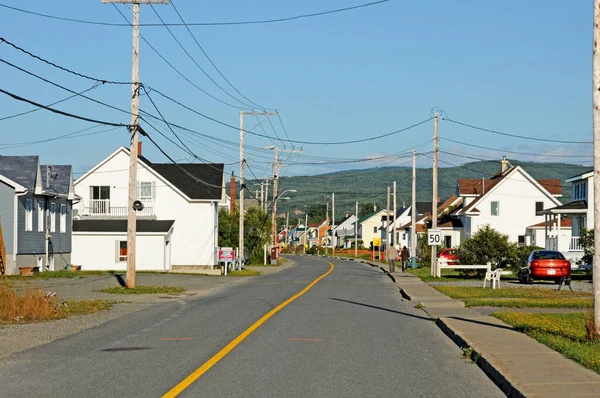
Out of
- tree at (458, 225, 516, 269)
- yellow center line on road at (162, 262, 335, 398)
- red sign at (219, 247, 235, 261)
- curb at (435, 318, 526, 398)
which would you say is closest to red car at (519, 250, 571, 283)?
tree at (458, 225, 516, 269)

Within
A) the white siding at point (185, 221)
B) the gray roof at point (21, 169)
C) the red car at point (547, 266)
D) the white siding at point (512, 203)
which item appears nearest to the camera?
the red car at point (547, 266)

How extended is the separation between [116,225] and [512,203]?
3615 centimetres

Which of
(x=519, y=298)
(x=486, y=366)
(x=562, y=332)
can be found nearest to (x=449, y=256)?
(x=519, y=298)

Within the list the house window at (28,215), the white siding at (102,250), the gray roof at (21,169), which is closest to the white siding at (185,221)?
the white siding at (102,250)

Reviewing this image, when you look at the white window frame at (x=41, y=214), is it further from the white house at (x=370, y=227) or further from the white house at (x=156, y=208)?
the white house at (x=370, y=227)

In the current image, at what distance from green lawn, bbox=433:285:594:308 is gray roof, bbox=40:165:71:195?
26.6m

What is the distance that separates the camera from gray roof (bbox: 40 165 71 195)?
165 ft

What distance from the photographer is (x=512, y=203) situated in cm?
7462

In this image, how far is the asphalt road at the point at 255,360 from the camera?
33.8ft

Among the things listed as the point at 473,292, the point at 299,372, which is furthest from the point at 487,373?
the point at 473,292

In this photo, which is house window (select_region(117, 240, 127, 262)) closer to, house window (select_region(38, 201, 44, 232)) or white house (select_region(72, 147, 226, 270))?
white house (select_region(72, 147, 226, 270))

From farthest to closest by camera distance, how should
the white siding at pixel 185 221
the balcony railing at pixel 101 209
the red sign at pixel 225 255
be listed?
the balcony railing at pixel 101 209 → the white siding at pixel 185 221 → the red sign at pixel 225 255

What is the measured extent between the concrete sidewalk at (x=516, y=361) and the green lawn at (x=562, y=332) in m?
0.16

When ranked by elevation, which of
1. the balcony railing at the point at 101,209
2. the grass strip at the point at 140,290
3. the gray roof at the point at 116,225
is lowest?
the grass strip at the point at 140,290
